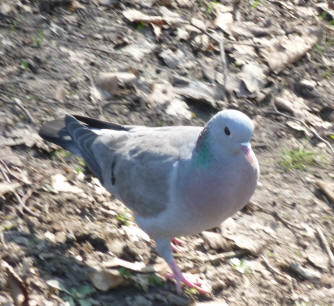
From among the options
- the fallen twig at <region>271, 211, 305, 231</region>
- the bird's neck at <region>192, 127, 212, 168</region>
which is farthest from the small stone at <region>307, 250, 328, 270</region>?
the bird's neck at <region>192, 127, 212, 168</region>

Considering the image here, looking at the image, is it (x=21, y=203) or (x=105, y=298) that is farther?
(x=21, y=203)

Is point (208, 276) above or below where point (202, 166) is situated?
below

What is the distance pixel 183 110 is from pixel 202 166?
5.41ft

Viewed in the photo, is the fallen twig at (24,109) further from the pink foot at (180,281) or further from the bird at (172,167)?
the pink foot at (180,281)

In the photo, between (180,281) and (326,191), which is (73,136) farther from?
(326,191)

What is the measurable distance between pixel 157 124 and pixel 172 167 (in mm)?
1305

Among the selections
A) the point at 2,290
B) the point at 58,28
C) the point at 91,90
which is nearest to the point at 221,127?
the point at 2,290

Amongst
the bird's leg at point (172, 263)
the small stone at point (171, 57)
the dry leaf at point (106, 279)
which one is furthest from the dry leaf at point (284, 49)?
the dry leaf at point (106, 279)

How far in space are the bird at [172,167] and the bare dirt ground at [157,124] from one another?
21 centimetres

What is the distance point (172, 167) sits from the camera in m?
4.23

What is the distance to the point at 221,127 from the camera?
4.04m

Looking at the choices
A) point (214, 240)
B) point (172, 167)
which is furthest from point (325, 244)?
point (172, 167)

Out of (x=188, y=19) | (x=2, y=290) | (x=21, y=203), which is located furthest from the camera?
(x=188, y=19)

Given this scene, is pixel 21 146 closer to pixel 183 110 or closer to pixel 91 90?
pixel 91 90
